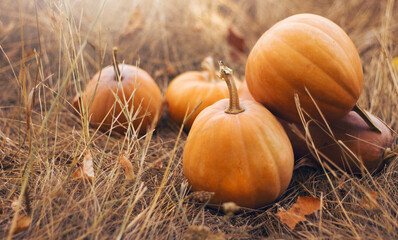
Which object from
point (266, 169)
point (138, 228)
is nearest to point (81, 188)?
point (138, 228)

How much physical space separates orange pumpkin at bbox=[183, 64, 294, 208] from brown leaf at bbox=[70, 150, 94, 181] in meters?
0.45

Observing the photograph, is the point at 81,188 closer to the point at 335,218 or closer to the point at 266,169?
the point at 266,169

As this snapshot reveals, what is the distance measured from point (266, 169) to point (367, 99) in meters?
1.32

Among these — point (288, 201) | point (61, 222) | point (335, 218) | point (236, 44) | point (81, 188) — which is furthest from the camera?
point (236, 44)

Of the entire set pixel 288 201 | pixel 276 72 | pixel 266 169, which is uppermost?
pixel 276 72

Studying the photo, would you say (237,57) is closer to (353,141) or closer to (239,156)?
(353,141)

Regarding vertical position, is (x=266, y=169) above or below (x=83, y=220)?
above

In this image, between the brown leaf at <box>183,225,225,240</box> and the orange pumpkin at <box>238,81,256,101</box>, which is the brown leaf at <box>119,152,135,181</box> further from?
the orange pumpkin at <box>238,81,256,101</box>

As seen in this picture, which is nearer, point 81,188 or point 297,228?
point 297,228

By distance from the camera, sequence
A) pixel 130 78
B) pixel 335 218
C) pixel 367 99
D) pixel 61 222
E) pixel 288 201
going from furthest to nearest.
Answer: pixel 367 99 → pixel 130 78 → pixel 288 201 → pixel 335 218 → pixel 61 222

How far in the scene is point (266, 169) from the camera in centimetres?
130

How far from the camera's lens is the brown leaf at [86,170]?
142 cm

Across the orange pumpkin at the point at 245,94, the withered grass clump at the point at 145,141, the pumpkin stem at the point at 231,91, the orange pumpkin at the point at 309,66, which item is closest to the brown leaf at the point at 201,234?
the withered grass clump at the point at 145,141

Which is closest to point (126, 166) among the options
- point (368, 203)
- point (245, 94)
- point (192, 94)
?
point (245, 94)
